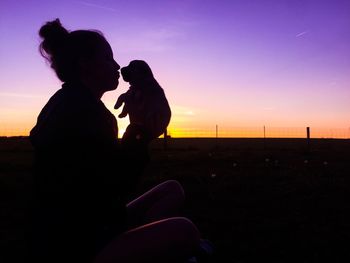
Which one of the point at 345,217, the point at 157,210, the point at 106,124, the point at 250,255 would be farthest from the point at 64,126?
the point at 345,217

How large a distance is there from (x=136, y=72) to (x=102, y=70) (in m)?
0.20

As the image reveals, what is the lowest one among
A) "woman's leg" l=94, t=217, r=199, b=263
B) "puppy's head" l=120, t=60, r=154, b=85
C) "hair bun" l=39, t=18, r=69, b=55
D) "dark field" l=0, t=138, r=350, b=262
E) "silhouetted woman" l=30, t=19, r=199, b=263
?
"dark field" l=0, t=138, r=350, b=262

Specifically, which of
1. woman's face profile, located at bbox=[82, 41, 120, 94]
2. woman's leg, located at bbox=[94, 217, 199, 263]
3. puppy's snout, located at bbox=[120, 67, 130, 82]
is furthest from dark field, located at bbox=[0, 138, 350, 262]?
puppy's snout, located at bbox=[120, 67, 130, 82]

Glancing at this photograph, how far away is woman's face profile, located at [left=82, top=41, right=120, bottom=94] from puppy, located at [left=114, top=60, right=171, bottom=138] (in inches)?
4.0

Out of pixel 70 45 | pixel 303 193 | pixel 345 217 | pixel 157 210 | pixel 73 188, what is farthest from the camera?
pixel 303 193

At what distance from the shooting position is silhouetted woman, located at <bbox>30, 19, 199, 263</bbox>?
1825mm

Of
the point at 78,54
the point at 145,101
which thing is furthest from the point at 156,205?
the point at 78,54

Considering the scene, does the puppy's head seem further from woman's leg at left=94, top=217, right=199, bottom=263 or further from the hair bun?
woman's leg at left=94, top=217, right=199, bottom=263

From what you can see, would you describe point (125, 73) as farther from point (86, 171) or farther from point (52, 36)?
point (86, 171)

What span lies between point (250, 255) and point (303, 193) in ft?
9.83

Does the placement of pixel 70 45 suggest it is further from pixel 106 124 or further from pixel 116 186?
pixel 116 186

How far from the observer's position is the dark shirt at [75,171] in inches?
71.7

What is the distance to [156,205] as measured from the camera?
2.74 meters

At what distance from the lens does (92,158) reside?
5.97 feet
